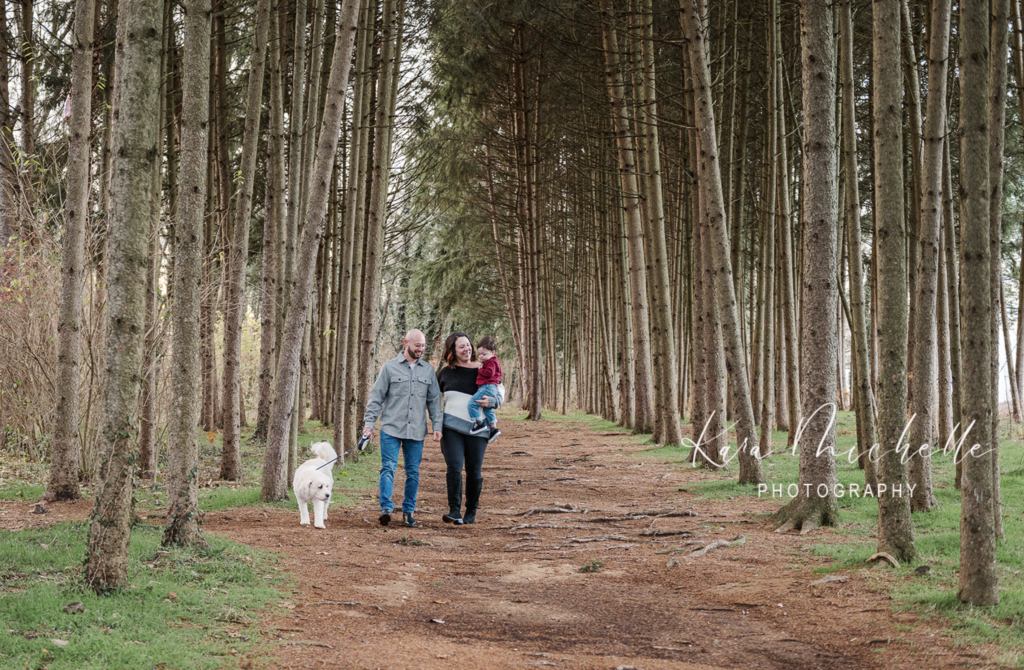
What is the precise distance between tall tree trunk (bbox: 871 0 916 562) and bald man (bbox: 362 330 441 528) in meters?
4.15

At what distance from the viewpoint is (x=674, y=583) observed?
19.9ft

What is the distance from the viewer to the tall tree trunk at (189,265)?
6219 mm

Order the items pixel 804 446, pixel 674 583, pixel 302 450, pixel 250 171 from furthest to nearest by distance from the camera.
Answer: pixel 302 450 < pixel 250 171 < pixel 804 446 < pixel 674 583

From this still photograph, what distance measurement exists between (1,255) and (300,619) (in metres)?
8.73

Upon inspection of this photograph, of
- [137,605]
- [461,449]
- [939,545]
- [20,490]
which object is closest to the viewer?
[137,605]

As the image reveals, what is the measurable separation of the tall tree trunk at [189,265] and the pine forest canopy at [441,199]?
0.08 ft

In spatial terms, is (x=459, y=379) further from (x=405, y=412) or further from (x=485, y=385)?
(x=405, y=412)

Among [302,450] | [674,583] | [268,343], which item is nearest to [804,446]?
[674,583]

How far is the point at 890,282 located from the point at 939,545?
211 centimetres

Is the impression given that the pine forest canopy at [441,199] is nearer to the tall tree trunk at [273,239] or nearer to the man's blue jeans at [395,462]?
the tall tree trunk at [273,239]

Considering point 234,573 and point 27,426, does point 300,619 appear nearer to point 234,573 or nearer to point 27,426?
point 234,573

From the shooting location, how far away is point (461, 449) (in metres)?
8.45

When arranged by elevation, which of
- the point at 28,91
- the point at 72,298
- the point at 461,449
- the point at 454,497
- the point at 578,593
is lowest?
the point at 578,593

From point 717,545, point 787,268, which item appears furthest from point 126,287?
point 787,268
